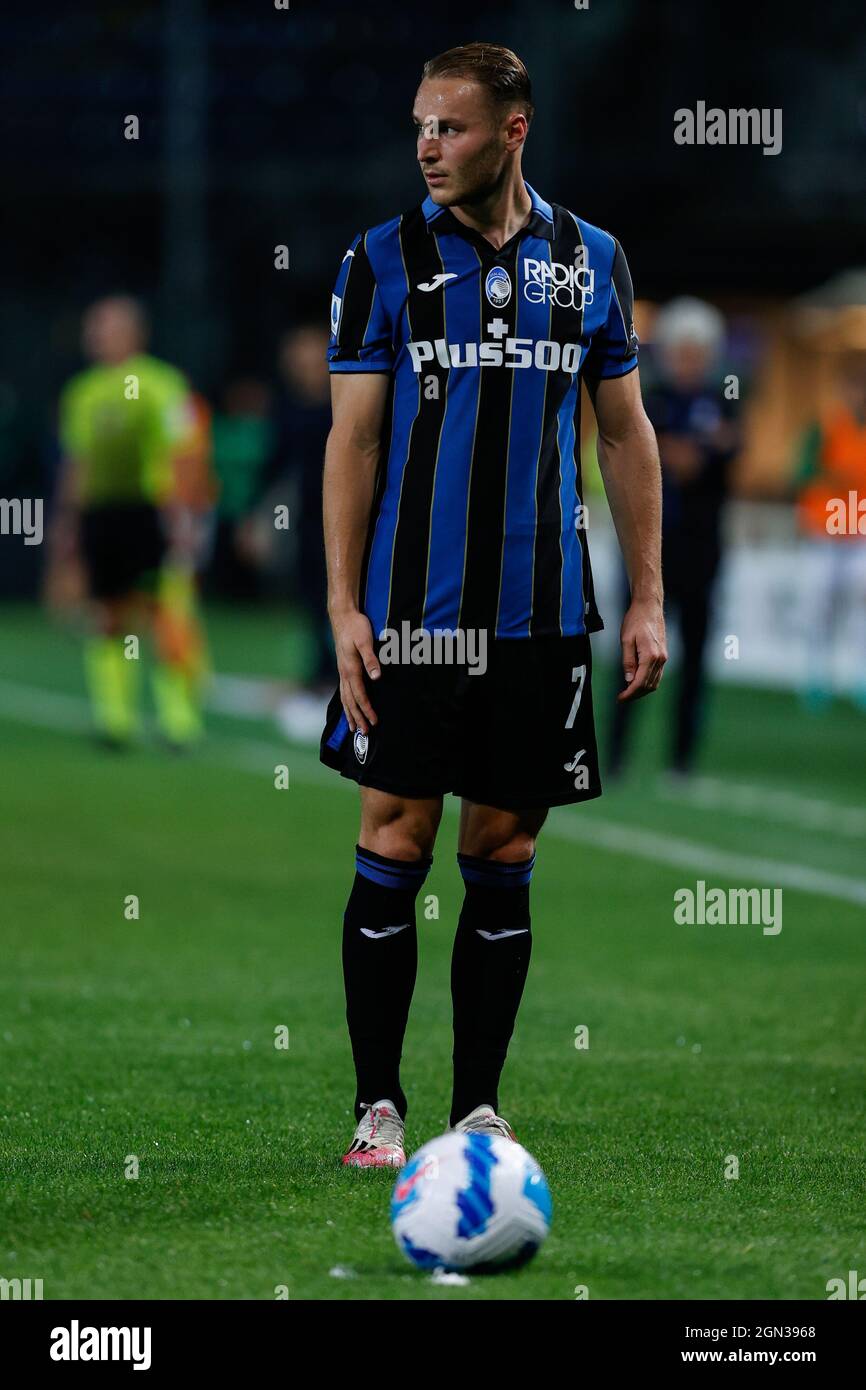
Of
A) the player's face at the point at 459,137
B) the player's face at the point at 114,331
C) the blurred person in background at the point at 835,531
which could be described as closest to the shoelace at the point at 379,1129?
the player's face at the point at 459,137

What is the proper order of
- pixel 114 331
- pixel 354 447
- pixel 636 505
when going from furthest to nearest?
pixel 114 331
pixel 636 505
pixel 354 447

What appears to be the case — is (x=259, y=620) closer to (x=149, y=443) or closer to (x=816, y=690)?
(x=816, y=690)

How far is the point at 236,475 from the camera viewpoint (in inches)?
1175

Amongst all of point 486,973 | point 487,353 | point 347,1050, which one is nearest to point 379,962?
point 486,973

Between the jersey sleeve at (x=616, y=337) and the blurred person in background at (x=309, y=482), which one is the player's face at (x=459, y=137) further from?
the blurred person in background at (x=309, y=482)

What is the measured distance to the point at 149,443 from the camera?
1536cm

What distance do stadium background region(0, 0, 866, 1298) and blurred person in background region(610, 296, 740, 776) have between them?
465 mm

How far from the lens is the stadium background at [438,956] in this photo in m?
4.99

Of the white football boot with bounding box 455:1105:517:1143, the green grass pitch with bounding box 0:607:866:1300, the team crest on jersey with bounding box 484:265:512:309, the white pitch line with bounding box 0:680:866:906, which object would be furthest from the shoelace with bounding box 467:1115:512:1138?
the white pitch line with bounding box 0:680:866:906

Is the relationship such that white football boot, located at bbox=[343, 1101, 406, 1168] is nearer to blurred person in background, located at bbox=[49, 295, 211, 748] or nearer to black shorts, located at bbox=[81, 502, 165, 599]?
blurred person in background, located at bbox=[49, 295, 211, 748]

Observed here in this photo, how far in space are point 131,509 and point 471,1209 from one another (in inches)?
437

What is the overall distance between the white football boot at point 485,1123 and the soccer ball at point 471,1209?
2.24 feet

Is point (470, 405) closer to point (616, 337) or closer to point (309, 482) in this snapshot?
point (616, 337)
